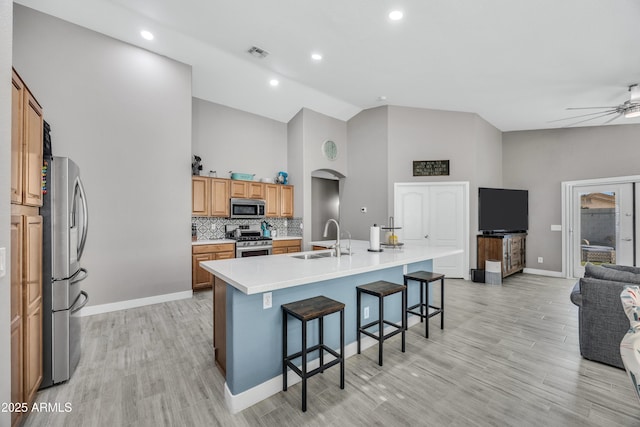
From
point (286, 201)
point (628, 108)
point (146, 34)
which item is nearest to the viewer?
point (146, 34)

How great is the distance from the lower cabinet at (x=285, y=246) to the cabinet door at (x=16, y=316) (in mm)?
3808

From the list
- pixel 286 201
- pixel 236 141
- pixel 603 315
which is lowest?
pixel 603 315

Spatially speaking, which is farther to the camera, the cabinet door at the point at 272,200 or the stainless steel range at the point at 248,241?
the cabinet door at the point at 272,200

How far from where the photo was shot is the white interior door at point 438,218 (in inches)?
219

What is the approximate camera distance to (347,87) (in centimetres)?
508

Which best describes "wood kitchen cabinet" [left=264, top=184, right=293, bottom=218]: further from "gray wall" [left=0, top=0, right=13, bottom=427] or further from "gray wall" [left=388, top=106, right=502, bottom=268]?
"gray wall" [left=0, top=0, right=13, bottom=427]

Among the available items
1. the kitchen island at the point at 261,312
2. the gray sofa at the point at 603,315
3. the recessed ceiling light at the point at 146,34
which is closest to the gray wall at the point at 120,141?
the recessed ceiling light at the point at 146,34

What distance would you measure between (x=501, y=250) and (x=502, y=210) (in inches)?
40.2

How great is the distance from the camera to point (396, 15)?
3047mm

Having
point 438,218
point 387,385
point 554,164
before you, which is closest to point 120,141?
point 387,385

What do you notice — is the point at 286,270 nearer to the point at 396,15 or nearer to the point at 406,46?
the point at 396,15

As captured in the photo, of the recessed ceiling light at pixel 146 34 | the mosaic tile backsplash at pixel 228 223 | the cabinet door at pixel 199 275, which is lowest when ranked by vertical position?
the cabinet door at pixel 199 275

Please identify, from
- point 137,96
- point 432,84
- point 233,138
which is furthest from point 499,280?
point 137,96

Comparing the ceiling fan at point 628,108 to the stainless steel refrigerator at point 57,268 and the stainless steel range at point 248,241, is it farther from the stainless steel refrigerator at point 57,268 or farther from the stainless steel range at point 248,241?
the stainless steel refrigerator at point 57,268
